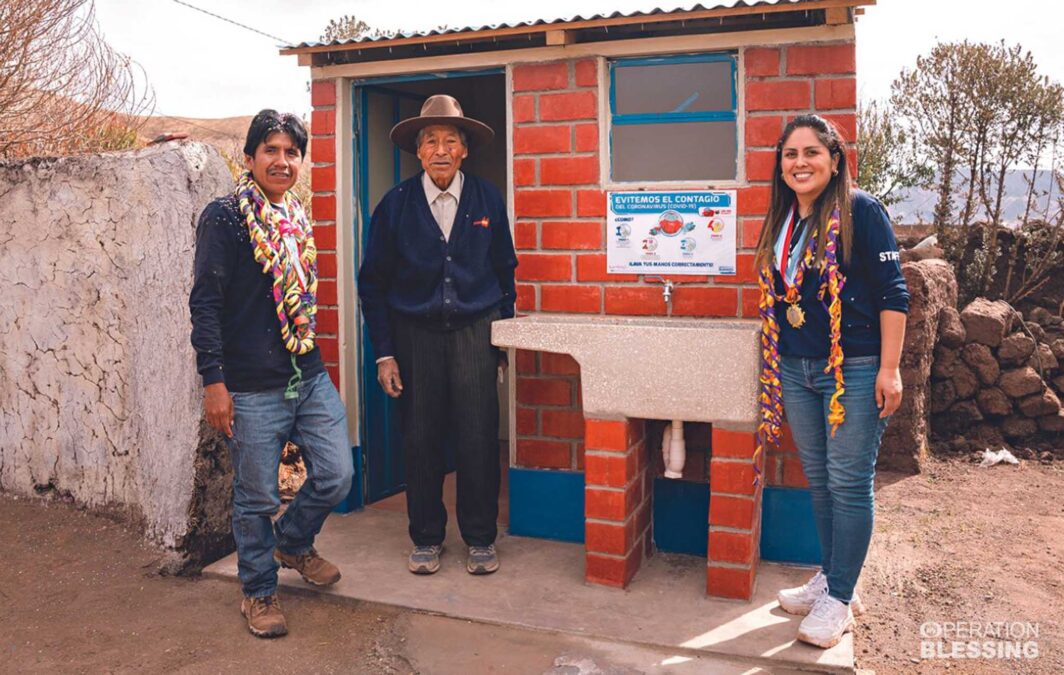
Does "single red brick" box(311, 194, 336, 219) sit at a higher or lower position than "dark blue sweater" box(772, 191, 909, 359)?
higher

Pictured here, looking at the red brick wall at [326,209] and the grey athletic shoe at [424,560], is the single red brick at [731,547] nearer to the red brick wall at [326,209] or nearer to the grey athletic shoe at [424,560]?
the grey athletic shoe at [424,560]

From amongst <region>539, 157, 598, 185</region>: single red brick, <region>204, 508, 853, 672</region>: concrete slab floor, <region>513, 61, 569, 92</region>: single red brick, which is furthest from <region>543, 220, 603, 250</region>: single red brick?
<region>204, 508, 853, 672</region>: concrete slab floor

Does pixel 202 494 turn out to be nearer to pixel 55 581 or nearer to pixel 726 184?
pixel 55 581

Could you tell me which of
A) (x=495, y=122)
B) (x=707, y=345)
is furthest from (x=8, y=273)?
(x=707, y=345)

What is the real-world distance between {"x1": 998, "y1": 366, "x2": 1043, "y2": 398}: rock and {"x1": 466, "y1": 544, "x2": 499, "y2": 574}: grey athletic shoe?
5077 millimetres

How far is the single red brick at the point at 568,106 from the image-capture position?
459cm

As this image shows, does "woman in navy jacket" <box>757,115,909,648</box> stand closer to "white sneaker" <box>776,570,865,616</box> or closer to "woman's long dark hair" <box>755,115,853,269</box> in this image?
"woman's long dark hair" <box>755,115,853,269</box>

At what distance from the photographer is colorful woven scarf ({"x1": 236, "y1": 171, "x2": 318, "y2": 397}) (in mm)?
3656

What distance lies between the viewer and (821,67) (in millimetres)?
4242

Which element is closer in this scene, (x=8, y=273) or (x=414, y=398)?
(x=414, y=398)

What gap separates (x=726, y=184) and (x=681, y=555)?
1.86 metres

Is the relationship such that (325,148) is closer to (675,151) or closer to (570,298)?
(570,298)

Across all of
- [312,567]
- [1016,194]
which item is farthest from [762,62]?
[1016,194]

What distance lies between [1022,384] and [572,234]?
4730 millimetres
